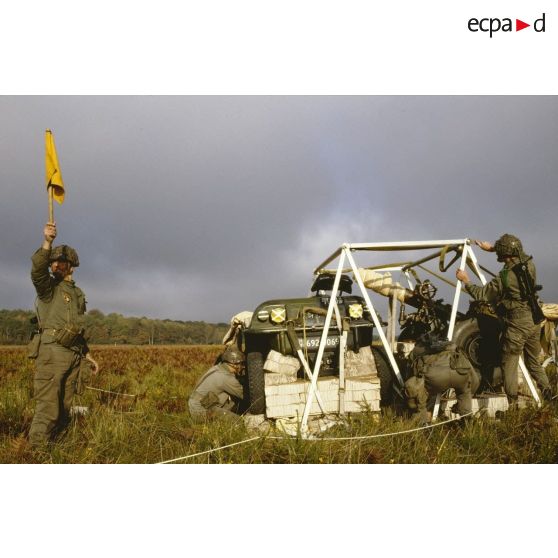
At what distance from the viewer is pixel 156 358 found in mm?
13742

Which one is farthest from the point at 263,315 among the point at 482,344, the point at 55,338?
the point at 482,344

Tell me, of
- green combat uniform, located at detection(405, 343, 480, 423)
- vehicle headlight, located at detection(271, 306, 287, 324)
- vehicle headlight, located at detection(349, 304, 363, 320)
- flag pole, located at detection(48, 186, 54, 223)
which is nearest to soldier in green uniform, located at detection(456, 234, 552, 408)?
green combat uniform, located at detection(405, 343, 480, 423)

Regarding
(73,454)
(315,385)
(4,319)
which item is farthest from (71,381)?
(4,319)

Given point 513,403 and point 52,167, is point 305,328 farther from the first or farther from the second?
point 52,167

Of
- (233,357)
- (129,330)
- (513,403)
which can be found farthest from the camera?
(129,330)

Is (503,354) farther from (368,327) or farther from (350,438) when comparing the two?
(350,438)

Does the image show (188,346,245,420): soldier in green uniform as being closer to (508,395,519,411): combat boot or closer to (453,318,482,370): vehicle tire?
(453,318,482,370): vehicle tire

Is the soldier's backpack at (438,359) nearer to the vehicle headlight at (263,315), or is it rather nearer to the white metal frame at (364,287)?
the white metal frame at (364,287)

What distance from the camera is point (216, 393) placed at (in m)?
5.61

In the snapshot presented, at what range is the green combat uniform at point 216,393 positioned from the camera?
5.39 m

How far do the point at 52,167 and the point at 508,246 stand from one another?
605 cm

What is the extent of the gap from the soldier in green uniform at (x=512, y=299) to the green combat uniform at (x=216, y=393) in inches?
144

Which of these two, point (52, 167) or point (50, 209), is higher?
point (52, 167)

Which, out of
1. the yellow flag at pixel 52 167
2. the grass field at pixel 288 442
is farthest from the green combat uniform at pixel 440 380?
the yellow flag at pixel 52 167
